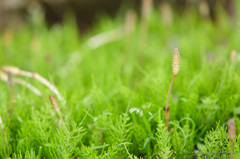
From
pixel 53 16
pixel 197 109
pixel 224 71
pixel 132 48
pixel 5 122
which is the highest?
pixel 53 16

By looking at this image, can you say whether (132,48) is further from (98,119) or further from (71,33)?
(98,119)

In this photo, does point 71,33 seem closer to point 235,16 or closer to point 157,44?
point 157,44

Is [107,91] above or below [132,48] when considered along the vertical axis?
below

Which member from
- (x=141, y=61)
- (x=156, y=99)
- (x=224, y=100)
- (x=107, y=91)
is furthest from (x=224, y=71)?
(x=141, y=61)

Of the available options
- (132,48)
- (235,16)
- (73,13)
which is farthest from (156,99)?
(73,13)

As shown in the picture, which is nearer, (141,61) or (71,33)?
(141,61)

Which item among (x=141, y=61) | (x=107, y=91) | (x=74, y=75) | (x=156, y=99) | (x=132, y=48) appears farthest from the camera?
(x=132, y=48)

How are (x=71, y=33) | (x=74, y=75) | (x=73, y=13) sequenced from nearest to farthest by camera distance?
(x=74, y=75) < (x=71, y=33) < (x=73, y=13)

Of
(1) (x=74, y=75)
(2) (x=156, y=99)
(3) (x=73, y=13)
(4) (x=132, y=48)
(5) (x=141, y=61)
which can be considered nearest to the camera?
(2) (x=156, y=99)

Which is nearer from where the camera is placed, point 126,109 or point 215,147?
point 215,147
